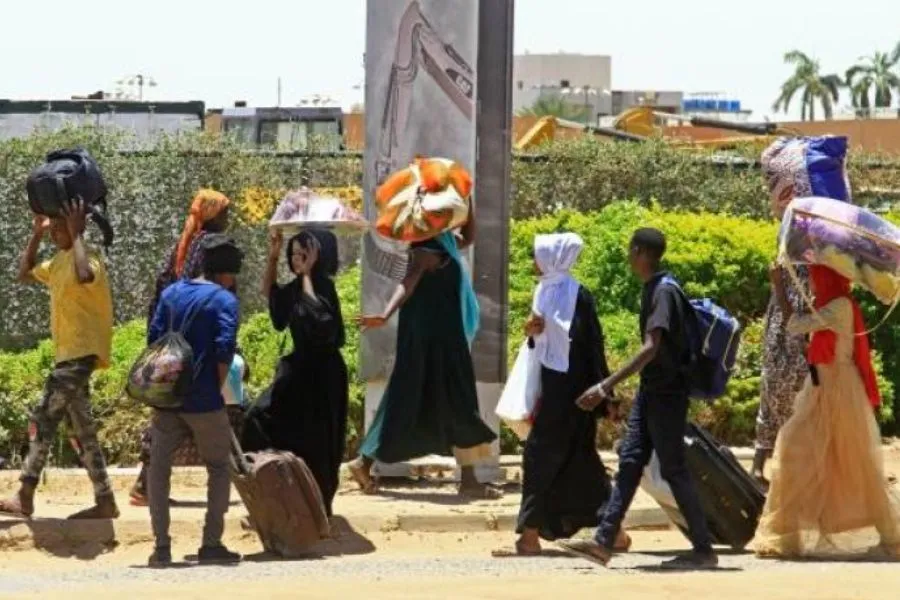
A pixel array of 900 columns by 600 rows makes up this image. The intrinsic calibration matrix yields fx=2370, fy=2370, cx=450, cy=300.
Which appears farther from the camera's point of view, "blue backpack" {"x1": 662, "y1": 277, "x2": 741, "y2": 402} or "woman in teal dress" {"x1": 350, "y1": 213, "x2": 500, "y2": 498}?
"woman in teal dress" {"x1": 350, "y1": 213, "x2": 500, "y2": 498}

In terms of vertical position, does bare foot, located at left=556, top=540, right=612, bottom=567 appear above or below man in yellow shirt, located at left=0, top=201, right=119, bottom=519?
below

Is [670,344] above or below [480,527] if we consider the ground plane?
above

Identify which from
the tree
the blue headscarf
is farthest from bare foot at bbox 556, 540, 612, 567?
the tree

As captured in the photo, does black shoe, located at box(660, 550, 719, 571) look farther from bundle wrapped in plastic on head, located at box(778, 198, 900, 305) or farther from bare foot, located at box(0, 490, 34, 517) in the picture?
bare foot, located at box(0, 490, 34, 517)

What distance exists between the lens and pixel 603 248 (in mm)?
18250

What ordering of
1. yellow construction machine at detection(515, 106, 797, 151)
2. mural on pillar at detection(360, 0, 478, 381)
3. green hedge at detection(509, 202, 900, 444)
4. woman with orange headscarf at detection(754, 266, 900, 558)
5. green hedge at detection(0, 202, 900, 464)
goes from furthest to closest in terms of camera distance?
yellow construction machine at detection(515, 106, 797, 151), green hedge at detection(509, 202, 900, 444), green hedge at detection(0, 202, 900, 464), mural on pillar at detection(360, 0, 478, 381), woman with orange headscarf at detection(754, 266, 900, 558)

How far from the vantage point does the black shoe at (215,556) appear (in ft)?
37.9

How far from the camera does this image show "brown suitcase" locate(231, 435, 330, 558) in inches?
461

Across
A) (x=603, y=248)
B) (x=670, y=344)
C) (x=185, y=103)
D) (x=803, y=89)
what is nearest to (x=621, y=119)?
(x=185, y=103)

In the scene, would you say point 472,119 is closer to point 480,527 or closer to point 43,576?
point 480,527

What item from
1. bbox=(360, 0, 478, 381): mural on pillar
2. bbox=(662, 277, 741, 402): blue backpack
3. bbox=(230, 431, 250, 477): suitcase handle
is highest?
bbox=(360, 0, 478, 381): mural on pillar

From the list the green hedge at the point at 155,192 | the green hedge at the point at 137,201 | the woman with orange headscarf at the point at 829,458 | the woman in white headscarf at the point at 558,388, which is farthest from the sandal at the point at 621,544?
the green hedge at the point at 137,201

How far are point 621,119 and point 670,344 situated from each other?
29.5 m

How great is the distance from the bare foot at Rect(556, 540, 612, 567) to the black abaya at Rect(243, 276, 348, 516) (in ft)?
4.86
